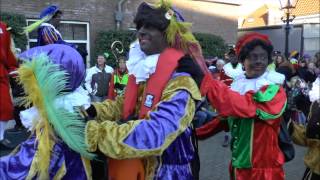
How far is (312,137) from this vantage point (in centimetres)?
343

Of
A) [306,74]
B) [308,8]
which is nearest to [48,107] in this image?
[306,74]

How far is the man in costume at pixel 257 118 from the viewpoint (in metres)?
2.95

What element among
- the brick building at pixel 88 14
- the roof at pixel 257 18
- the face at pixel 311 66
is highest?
the roof at pixel 257 18

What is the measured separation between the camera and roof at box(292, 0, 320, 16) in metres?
26.4

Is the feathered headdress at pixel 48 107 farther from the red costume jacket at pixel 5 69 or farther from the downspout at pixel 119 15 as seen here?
the downspout at pixel 119 15

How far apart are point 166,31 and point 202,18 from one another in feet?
48.1

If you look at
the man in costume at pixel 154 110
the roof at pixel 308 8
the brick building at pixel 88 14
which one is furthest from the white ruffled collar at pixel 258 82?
the roof at pixel 308 8

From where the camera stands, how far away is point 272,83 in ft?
10.1

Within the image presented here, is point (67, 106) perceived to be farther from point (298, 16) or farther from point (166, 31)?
point (298, 16)

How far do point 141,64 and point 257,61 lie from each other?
1.10 metres

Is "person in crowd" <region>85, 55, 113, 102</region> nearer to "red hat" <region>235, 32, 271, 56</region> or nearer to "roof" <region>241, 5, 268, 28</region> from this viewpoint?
"red hat" <region>235, 32, 271, 56</region>

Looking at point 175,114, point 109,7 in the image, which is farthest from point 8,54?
point 109,7

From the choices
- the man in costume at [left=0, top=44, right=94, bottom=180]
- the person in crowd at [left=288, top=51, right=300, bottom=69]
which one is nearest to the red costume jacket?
the man in costume at [left=0, top=44, right=94, bottom=180]

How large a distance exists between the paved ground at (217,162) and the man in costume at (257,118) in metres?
2.54
